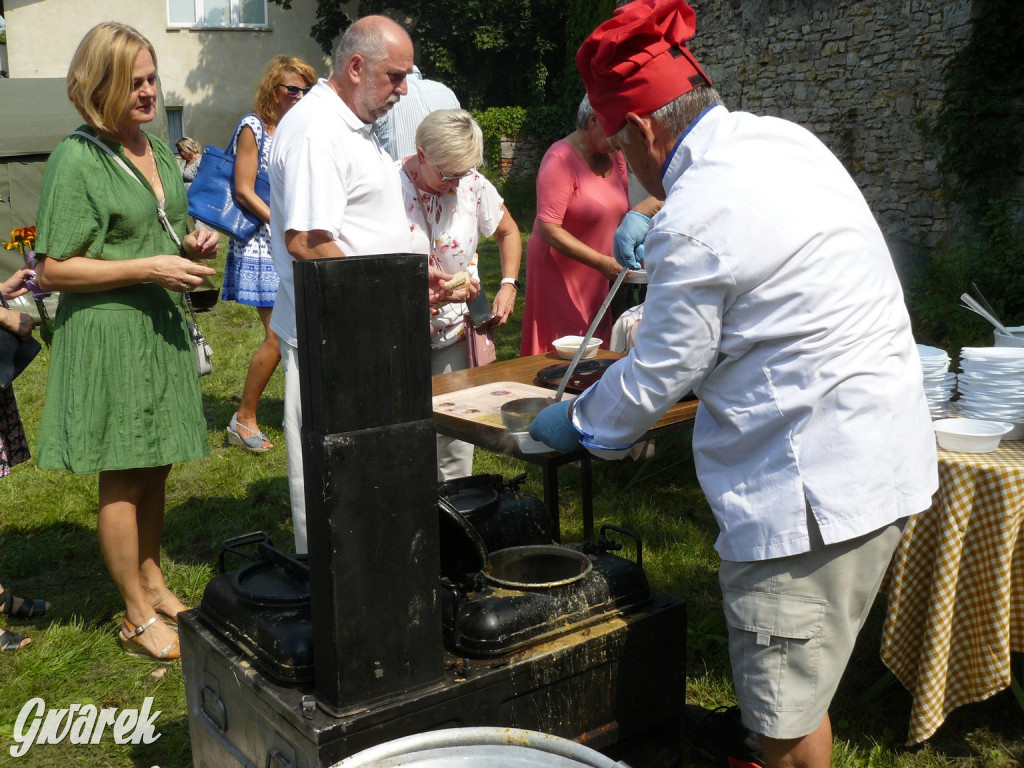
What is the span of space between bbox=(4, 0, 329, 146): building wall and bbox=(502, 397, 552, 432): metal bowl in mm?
21778

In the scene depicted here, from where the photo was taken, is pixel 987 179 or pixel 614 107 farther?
pixel 987 179

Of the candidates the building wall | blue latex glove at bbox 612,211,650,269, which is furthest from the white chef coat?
the building wall

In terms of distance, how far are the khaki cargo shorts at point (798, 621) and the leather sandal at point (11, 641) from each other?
2645 mm

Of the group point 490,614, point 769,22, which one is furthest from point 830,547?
point 769,22

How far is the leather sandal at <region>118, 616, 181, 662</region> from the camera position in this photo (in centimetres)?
338

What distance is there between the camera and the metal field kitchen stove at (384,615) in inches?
72.3

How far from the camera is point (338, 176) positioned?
9.75ft

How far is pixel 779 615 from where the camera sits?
1968 millimetres

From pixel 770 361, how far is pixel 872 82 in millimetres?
9083

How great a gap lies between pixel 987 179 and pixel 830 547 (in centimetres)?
775

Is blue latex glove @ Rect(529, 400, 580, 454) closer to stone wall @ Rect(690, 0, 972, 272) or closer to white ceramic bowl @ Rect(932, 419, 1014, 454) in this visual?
white ceramic bowl @ Rect(932, 419, 1014, 454)

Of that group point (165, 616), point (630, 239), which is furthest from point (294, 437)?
point (630, 239)

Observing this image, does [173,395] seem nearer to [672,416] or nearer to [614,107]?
[672,416]

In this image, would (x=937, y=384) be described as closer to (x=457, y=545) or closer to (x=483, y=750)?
(x=457, y=545)
